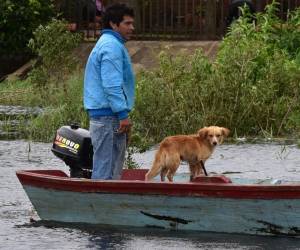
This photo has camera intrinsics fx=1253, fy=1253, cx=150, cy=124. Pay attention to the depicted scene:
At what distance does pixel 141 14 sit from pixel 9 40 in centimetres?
377

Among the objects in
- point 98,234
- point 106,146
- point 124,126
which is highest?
point 124,126

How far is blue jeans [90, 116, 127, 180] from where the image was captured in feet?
37.9

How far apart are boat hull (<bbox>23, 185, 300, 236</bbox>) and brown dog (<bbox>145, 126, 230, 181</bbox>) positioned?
0.87 m

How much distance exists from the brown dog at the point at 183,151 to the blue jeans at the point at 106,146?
0.72 m

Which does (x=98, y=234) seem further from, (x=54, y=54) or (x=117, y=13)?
(x=54, y=54)

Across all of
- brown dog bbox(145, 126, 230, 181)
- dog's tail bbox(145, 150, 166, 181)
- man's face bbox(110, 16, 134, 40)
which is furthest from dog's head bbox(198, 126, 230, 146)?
man's face bbox(110, 16, 134, 40)

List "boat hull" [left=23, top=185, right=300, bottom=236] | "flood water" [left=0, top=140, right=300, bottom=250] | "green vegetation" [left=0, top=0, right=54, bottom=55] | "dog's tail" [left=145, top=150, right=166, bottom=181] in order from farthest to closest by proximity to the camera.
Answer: "green vegetation" [left=0, top=0, right=54, bottom=55] → "dog's tail" [left=145, top=150, right=166, bottom=181] → "boat hull" [left=23, top=185, right=300, bottom=236] → "flood water" [left=0, top=140, right=300, bottom=250]

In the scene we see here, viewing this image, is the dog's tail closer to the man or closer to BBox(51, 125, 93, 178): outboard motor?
BBox(51, 125, 93, 178): outboard motor

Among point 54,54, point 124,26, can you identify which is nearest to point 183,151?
point 124,26

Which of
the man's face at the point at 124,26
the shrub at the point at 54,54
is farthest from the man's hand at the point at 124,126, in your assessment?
the shrub at the point at 54,54

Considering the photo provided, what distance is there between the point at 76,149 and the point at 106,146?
1.93 feet

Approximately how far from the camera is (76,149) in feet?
39.6

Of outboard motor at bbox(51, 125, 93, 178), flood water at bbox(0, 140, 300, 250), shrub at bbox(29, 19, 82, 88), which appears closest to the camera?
flood water at bbox(0, 140, 300, 250)

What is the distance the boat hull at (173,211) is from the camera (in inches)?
439
